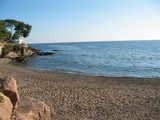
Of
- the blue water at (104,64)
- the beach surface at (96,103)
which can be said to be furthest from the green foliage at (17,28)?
the beach surface at (96,103)

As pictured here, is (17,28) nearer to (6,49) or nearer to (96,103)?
(6,49)

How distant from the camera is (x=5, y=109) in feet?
26.4

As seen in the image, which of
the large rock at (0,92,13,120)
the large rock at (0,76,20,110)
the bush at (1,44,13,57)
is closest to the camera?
the large rock at (0,92,13,120)

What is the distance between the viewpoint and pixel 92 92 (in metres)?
18.0

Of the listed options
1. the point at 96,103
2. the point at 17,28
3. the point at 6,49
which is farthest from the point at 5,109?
the point at 17,28

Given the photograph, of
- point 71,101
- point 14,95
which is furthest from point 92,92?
point 14,95

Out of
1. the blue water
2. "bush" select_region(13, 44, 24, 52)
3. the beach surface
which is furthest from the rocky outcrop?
"bush" select_region(13, 44, 24, 52)

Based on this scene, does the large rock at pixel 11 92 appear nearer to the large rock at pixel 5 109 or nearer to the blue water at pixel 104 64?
the large rock at pixel 5 109

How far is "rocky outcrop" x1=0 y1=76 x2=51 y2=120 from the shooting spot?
8336mm

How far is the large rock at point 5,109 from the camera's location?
755 centimetres

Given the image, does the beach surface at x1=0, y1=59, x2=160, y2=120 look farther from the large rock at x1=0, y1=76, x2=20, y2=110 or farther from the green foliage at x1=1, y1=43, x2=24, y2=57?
the green foliage at x1=1, y1=43, x2=24, y2=57

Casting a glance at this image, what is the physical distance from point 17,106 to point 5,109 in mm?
1136

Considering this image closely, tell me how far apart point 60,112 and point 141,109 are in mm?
4676

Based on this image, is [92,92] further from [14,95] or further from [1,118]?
[1,118]
